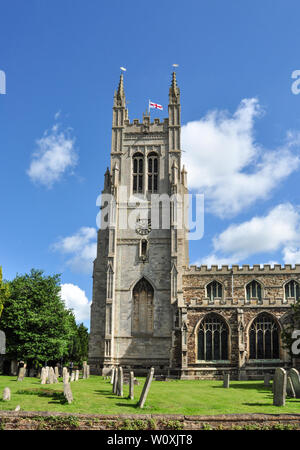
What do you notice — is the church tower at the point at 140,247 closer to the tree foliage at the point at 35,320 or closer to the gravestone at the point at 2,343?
the tree foliage at the point at 35,320

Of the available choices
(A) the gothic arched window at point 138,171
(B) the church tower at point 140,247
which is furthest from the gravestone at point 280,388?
(A) the gothic arched window at point 138,171

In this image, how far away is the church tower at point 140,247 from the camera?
126 ft

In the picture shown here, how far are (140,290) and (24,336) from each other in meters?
10.8

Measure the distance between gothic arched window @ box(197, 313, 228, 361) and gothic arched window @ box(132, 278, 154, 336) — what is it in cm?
761

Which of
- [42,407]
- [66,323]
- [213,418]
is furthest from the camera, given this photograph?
[66,323]

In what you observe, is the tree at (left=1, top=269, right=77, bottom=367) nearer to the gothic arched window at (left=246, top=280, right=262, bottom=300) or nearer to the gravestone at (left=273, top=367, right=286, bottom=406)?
the gothic arched window at (left=246, top=280, right=262, bottom=300)

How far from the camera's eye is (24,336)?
113ft

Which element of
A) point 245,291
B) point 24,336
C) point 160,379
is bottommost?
point 160,379

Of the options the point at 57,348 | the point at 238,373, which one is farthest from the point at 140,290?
the point at 238,373

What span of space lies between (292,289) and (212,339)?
10.2 metres

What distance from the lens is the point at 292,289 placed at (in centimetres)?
3838

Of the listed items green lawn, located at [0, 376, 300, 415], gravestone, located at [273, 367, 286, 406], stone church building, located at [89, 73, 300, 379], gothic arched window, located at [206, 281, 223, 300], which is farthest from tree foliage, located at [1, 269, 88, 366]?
gravestone, located at [273, 367, 286, 406]

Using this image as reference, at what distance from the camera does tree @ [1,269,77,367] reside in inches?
1359
